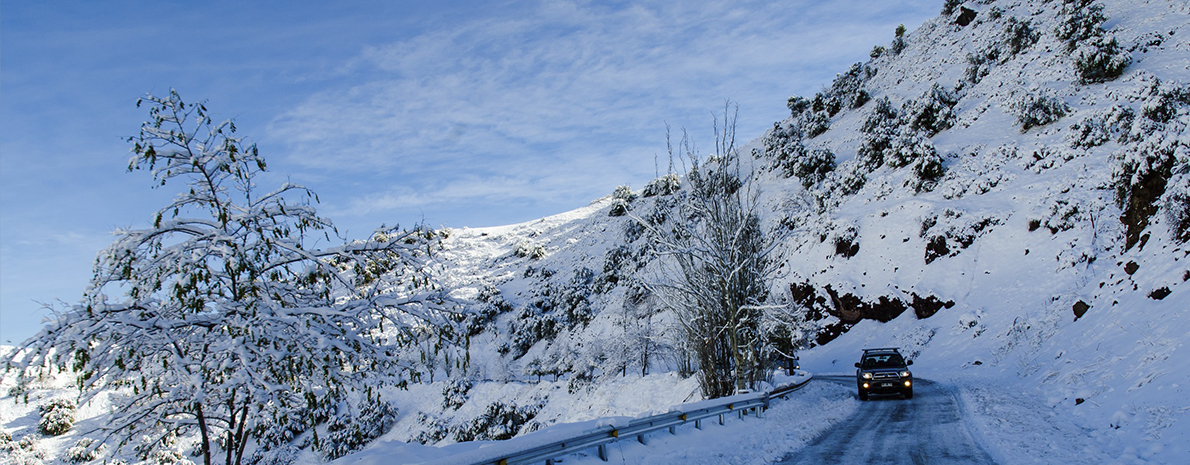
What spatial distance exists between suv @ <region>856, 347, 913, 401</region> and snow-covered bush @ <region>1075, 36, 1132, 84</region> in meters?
33.2

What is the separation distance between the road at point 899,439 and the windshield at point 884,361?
2.34m

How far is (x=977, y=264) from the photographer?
31.2 metres

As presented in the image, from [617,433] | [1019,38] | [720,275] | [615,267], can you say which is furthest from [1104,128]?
[615,267]

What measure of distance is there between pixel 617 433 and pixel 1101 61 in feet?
149

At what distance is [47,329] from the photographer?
5.45 m

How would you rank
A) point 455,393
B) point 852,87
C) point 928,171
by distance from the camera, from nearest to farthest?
point 928,171, point 455,393, point 852,87

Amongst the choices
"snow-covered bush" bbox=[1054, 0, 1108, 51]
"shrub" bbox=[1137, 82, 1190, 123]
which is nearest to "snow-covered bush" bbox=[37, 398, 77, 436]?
"shrub" bbox=[1137, 82, 1190, 123]

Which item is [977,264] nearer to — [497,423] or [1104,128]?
[1104,128]

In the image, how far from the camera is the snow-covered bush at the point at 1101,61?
36469 mm

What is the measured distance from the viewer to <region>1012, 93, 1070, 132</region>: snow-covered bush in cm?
3562

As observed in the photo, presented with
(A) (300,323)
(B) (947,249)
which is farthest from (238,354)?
(B) (947,249)

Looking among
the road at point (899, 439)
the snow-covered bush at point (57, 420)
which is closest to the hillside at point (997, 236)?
the road at point (899, 439)

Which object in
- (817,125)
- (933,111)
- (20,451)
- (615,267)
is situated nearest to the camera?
(20,451)

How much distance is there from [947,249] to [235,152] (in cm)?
3656
